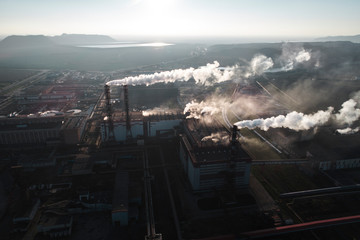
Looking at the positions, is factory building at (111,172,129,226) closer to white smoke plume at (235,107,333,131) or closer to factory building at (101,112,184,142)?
factory building at (101,112,184,142)

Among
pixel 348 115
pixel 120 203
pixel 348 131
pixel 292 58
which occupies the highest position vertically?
pixel 292 58

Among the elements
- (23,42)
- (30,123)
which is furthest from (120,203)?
(23,42)

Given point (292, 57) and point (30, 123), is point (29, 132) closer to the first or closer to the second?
point (30, 123)

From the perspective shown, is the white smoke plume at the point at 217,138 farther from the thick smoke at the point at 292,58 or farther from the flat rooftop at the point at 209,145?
the thick smoke at the point at 292,58

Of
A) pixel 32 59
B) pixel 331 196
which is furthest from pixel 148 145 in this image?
pixel 32 59

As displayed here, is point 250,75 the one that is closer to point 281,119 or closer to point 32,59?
point 281,119

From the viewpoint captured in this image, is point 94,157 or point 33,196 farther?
point 94,157
